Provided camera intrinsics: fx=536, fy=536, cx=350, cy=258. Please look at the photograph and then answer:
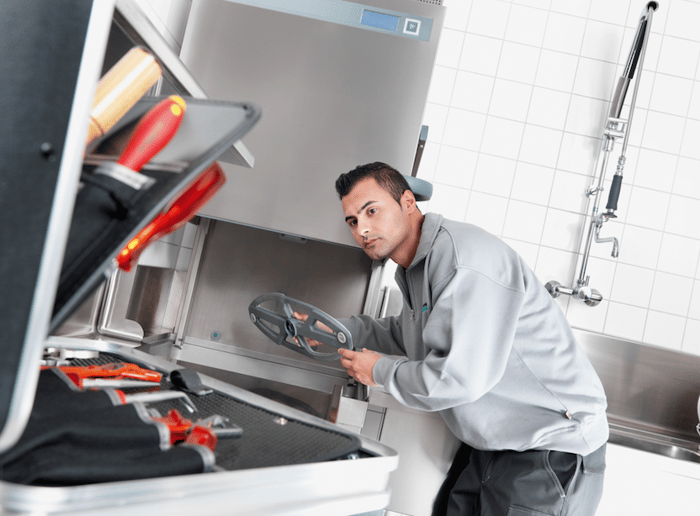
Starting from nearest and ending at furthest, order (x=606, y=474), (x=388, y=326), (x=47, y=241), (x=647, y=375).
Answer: (x=47, y=241), (x=606, y=474), (x=388, y=326), (x=647, y=375)

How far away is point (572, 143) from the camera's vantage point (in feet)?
7.02

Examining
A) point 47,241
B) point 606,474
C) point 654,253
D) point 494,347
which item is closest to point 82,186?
point 47,241

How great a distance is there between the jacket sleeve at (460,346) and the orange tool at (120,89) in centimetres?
75

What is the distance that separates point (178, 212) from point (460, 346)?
659 millimetres

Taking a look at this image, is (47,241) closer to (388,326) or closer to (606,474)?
(388,326)

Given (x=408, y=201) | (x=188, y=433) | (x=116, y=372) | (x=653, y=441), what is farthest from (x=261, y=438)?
(x=653, y=441)

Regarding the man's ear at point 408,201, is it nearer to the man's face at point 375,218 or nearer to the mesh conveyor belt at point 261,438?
the man's face at point 375,218

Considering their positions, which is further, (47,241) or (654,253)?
(654,253)

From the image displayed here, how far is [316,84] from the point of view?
4.95 feet

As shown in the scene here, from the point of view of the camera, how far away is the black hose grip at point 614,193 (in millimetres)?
1922

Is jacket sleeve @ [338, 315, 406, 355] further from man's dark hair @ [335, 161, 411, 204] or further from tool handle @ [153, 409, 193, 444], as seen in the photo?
tool handle @ [153, 409, 193, 444]

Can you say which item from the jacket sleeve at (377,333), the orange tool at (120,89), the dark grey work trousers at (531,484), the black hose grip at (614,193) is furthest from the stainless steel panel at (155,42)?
the black hose grip at (614,193)

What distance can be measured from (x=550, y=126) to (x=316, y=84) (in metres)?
1.10

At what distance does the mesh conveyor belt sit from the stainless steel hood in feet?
2.75
